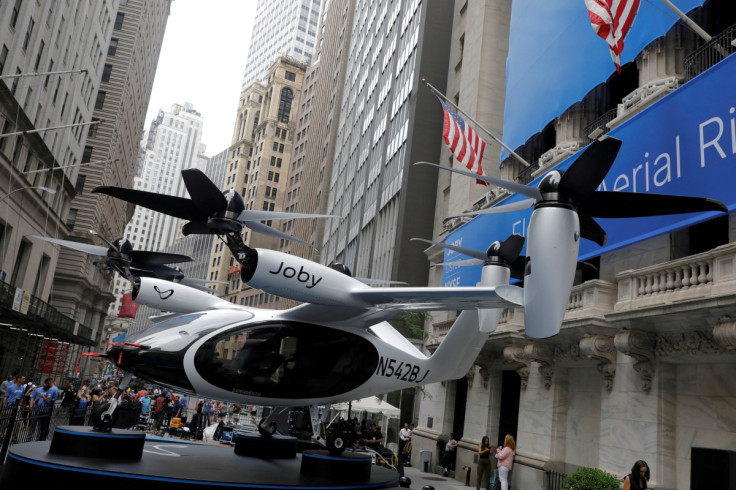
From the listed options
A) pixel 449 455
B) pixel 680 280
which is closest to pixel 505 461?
pixel 449 455

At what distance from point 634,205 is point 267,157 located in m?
137

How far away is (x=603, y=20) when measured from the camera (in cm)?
1559

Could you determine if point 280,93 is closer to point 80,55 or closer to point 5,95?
point 80,55

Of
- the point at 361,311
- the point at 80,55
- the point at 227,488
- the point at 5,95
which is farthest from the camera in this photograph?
the point at 80,55

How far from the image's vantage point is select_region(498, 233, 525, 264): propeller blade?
11883 mm

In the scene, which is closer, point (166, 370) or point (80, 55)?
point (166, 370)

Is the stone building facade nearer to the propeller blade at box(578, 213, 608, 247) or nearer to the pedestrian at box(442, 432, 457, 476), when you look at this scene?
the pedestrian at box(442, 432, 457, 476)

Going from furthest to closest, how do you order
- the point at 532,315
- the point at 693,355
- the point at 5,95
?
1. the point at 5,95
2. the point at 693,355
3. the point at 532,315

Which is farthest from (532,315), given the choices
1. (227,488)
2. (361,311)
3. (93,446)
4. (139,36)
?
(139,36)

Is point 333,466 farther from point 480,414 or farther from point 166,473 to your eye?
point 480,414

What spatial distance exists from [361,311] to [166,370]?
12.9 ft

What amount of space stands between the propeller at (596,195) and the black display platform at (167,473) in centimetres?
643

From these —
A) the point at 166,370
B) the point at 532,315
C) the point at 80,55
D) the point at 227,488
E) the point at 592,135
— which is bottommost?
the point at 227,488

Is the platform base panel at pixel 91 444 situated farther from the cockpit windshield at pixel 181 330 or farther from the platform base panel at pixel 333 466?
the platform base panel at pixel 333 466
